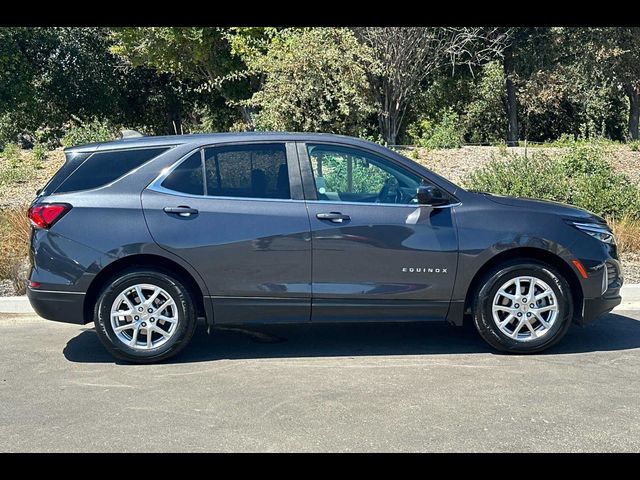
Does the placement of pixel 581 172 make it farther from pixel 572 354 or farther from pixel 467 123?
pixel 467 123

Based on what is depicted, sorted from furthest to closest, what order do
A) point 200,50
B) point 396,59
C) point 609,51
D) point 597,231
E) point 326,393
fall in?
1. point 609,51
2. point 200,50
3. point 396,59
4. point 597,231
5. point 326,393

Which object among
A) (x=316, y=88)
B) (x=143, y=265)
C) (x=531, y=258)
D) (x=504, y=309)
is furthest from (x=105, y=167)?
(x=316, y=88)

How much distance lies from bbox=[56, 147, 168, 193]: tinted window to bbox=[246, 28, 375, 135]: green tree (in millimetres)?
7442

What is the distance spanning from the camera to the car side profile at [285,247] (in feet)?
19.4

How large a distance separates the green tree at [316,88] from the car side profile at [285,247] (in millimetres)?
7294

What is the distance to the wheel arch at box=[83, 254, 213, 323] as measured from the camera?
5.96 meters

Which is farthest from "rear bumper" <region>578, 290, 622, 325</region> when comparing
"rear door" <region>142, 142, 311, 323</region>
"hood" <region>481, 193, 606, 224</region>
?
"rear door" <region>142, 142, 311, 323</region>

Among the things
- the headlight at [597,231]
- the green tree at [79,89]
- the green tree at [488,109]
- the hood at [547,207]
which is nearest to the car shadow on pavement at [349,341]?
the headlight at [597,231]

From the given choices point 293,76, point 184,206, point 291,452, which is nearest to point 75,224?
point 184,206

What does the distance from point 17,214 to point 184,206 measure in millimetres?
4902

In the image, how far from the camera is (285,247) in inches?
233

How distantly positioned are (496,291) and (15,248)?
598cm

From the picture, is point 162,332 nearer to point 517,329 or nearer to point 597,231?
point 517,329

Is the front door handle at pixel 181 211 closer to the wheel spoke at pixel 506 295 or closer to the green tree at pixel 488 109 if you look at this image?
the wheel spoke at pixel 506 295
